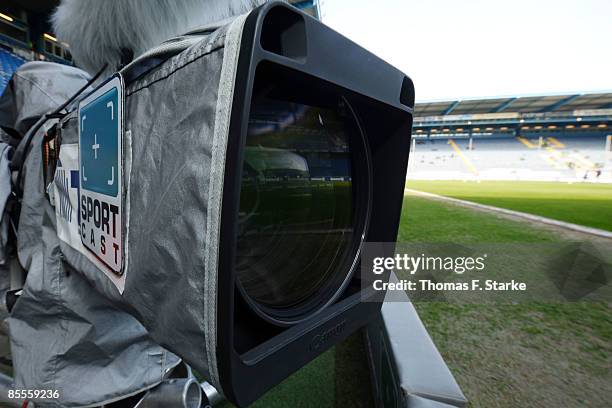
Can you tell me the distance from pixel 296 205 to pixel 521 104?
26.3 meters

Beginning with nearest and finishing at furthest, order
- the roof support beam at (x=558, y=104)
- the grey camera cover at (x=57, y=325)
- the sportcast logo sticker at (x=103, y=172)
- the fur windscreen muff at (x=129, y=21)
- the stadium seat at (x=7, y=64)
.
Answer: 1. the sportcast logo sticker at (x=103, y=172)
2. the fur windscreen muff at (x=129, y=21)
3. the grey camera cover at (x=57, y=325)
4. the stadium seat at (x=7, y=64)
5. the roof support beam at (x=558, y=104)

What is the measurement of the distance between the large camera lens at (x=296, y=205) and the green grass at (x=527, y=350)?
29.4 inches

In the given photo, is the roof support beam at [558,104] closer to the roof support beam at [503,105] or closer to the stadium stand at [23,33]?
the roof support beam at [503,105]

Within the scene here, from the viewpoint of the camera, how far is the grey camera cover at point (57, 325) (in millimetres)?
597

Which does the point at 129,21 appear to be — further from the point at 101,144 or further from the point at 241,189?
the point at 241,189

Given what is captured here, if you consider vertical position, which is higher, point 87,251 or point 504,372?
point 87,251

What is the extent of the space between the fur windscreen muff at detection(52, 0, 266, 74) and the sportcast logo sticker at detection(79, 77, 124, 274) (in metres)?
0.14

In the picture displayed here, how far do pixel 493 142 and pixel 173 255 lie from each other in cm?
2472

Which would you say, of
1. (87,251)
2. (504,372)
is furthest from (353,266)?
(504,372)

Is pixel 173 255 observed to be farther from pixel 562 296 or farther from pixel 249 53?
pixel 562 296

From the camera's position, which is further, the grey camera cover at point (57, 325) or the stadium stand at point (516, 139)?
the stadium stand at point (516, 139)

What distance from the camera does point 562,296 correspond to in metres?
1.50

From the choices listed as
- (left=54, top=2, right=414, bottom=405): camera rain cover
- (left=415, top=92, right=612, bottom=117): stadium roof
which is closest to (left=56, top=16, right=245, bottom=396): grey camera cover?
(left=54, top=2, right=414, bottom=405): camera rain cover

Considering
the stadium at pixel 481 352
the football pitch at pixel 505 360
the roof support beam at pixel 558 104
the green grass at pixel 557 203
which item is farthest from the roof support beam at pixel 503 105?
the football pitch at pixel 505 360
